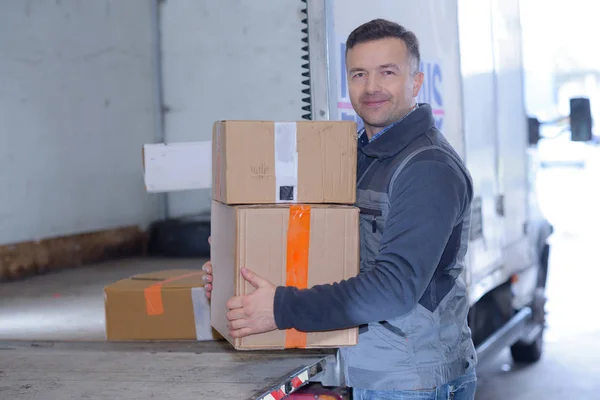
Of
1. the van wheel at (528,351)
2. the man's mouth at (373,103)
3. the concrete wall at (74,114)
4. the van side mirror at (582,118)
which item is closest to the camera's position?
the man's mouth at (373,103)

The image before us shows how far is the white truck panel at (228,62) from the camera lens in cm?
532

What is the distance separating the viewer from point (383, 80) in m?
2.08

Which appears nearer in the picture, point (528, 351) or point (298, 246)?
point (298, 246)

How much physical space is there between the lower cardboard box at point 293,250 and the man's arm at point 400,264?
12 cm

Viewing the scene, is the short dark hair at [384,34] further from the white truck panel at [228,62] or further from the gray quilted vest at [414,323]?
the white truck panel at [228,62]

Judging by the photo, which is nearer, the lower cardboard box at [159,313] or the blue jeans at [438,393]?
the blue jeans at [438,393]

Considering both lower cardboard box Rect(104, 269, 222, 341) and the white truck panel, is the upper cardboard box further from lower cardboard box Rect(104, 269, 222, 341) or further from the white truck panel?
the white truck panel

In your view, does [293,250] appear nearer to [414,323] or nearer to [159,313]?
[414,323]

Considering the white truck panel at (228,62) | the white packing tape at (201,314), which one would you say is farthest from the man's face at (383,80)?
the white truck panel at (228,62)

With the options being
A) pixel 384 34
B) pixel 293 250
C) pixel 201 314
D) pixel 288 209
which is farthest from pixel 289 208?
pixel 201 314

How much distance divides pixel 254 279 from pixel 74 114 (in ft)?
15.1

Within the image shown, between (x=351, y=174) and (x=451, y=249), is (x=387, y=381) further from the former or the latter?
(x=351, y=174)

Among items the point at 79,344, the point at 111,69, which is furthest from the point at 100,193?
the point at 79,344

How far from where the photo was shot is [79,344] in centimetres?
284
